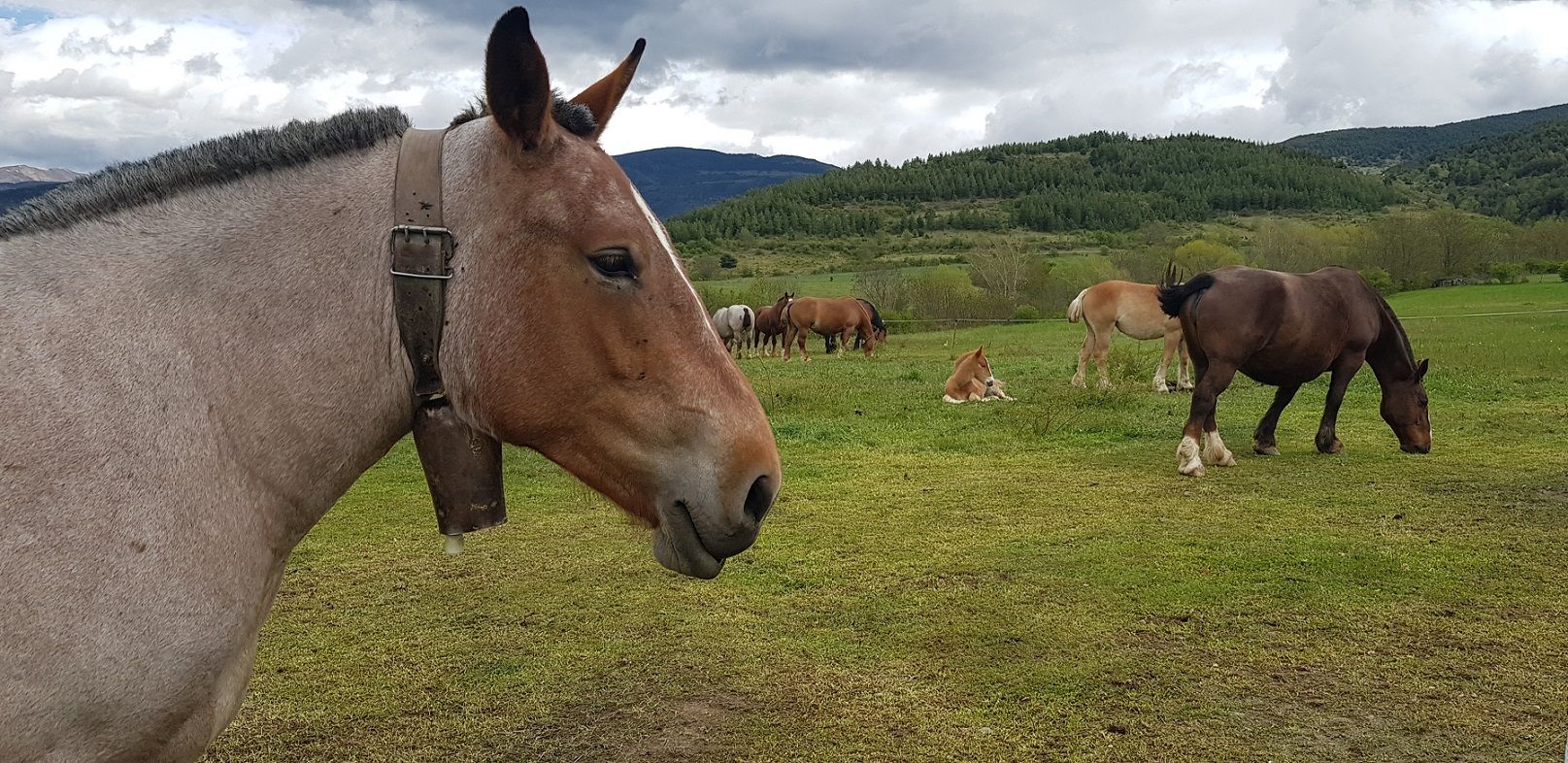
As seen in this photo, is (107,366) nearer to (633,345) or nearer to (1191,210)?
(633,345)

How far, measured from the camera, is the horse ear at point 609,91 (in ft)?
6.34

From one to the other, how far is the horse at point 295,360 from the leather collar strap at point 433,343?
0.04 ft

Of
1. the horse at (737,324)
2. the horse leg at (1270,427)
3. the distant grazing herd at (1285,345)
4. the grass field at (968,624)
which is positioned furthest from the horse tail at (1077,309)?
the horse at (737,324)

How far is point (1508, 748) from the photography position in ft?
10.9

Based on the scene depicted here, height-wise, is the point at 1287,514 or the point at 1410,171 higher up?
the point at 1410,171

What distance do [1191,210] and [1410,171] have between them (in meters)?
50.5

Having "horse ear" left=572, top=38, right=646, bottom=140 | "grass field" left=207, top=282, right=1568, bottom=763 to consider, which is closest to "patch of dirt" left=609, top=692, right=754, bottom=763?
"grass field" left=207, top=282, right=1568, bottom=763

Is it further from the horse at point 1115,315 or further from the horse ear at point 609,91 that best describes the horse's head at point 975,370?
the horse ear at point 609,91

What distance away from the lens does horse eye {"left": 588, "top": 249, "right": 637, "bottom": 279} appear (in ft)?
5.65

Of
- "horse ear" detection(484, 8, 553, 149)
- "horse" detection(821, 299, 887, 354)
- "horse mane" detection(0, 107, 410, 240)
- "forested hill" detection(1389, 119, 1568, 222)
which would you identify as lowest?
"horse" detection(821, 299, 887, 354)

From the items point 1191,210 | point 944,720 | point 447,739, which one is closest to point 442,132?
point 447,739

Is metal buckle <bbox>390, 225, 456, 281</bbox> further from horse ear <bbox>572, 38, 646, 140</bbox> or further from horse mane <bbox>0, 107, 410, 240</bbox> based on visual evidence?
horse ear <bbox>572, 38, 646, 140</bbox>

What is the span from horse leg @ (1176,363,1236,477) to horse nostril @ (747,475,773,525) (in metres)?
7.97

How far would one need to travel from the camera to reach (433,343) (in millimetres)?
1684
